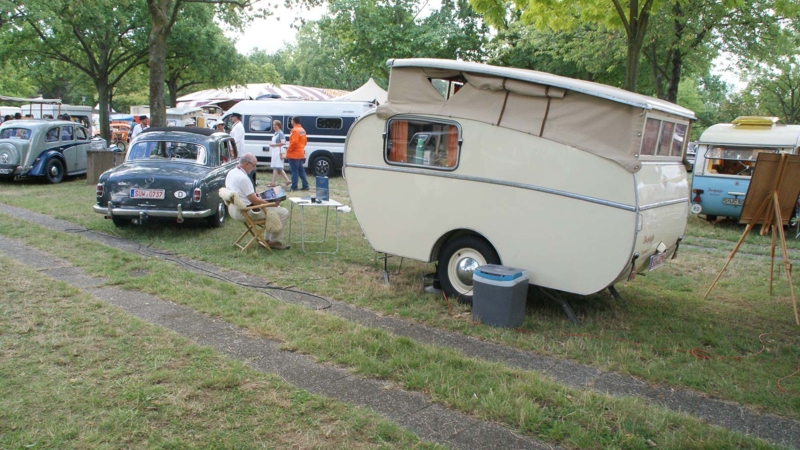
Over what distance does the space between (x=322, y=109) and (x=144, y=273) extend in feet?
41.7

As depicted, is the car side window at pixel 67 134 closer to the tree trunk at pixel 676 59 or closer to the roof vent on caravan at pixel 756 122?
the roof vent on caravan at pixel 756 122

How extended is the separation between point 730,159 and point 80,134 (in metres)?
17.4

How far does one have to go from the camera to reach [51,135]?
1664 cm

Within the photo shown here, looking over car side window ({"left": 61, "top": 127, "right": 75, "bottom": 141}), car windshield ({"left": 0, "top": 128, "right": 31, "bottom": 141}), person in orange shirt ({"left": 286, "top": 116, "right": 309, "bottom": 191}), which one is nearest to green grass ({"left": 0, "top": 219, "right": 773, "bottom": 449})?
person in orange shirt ({"left": 286, "top": 116, "right": 309, "bottom": 191})

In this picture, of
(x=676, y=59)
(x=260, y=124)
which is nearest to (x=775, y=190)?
(x=676, y=59)

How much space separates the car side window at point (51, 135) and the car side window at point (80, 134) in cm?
90

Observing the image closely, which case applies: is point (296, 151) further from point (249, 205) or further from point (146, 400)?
point (146, 400)

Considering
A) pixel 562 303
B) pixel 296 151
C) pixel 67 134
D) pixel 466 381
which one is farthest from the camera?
pixel 67 134

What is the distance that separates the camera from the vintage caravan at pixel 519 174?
218 inches

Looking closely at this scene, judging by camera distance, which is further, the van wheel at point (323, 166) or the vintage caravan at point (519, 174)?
the van wheel at point (323, 166)

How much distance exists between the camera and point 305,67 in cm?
6738

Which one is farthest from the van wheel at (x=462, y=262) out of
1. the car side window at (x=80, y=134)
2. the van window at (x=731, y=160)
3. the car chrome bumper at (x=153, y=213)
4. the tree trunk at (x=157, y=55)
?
the car side window at (x=80, y=134)

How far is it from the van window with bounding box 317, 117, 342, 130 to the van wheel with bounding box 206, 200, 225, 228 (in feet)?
30.4

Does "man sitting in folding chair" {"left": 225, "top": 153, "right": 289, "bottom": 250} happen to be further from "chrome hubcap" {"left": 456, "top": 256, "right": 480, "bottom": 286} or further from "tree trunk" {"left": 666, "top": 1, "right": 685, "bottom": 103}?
"tree trunk" {"left": 666, "top": 1, "right": 685, "bottom": 103}
